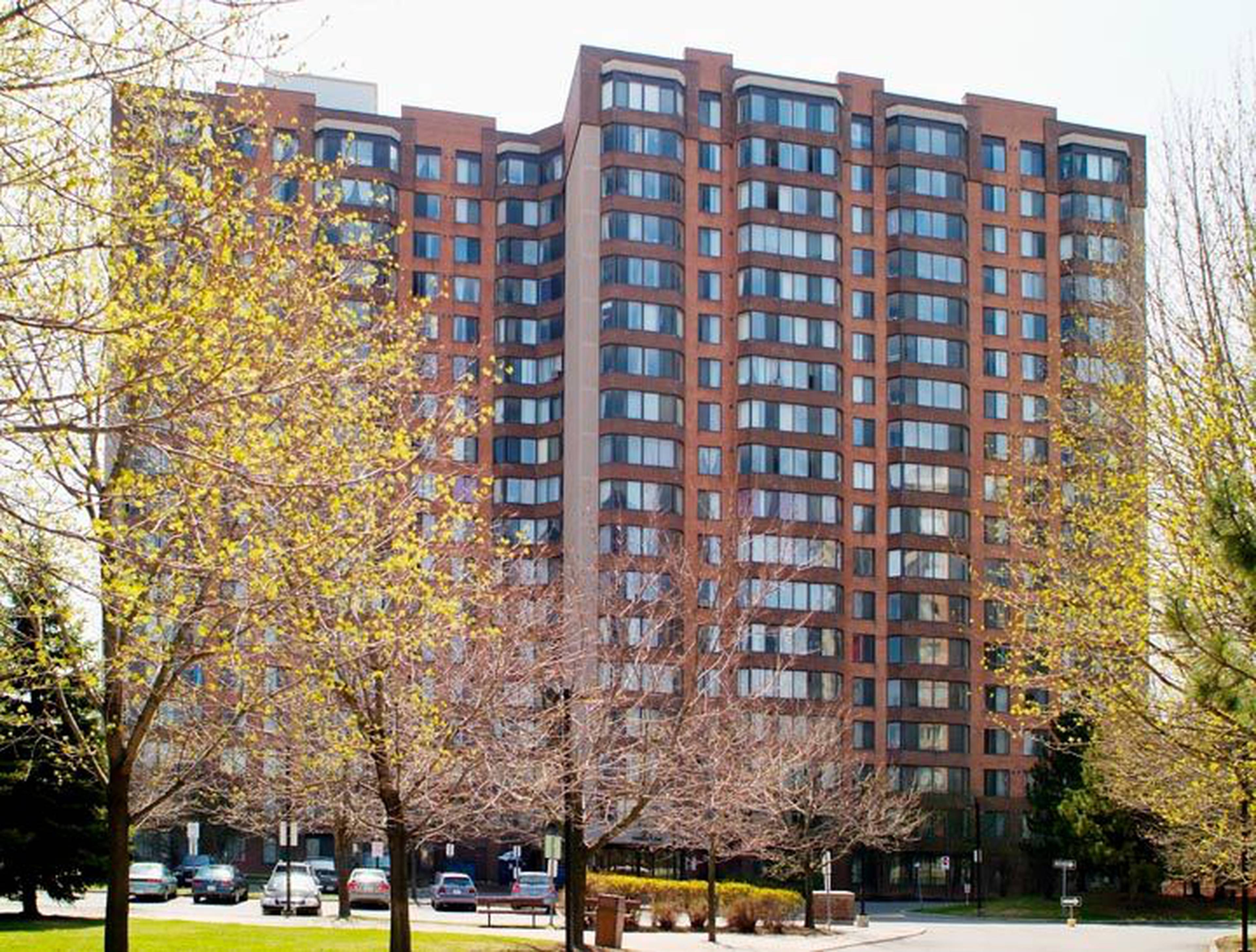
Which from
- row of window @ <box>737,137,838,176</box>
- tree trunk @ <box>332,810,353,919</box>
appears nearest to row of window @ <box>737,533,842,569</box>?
row of window @ <box>737,137,838,176</box>

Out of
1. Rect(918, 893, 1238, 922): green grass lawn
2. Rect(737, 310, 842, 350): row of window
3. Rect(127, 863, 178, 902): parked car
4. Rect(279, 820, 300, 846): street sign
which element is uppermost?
Rect(737, 310, 842, 350): row of window

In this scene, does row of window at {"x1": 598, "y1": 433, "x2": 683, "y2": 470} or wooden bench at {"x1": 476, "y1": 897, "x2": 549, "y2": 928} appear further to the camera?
row of window at {"x1": 598, "y1": 433, "x2": 683, "y2": 470}

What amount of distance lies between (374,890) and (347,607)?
37398 millimetres

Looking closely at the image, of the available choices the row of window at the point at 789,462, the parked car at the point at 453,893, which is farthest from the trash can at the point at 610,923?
the row of window at the point at 789,462

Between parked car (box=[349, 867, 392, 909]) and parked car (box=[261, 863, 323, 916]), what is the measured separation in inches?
117

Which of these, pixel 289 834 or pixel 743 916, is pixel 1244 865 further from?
pixel 289 834

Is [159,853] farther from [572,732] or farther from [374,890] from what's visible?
[572,732]

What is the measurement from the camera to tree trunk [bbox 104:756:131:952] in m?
22.6

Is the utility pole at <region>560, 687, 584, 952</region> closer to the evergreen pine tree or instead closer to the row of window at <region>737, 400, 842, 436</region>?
the evergreen pine tree

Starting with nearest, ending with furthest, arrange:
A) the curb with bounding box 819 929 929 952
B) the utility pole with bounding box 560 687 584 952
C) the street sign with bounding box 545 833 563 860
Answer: the utility pole with bounding box 560 687 584 952, the street sign with bounding box 545 833 563 860, the curb with bounding box 819 929 929 952

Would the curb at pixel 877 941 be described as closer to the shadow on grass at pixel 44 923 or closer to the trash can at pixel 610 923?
the trash can at pixel 610 923

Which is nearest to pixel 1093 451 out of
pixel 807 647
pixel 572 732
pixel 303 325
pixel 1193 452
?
pixel 1193 452

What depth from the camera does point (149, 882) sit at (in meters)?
56.5

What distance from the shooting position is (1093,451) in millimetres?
29469
